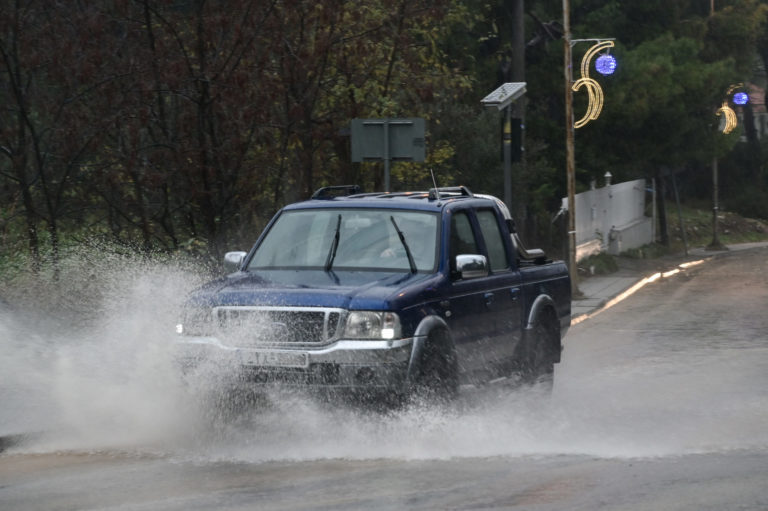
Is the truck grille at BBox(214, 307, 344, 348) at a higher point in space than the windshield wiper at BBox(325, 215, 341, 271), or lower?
lower

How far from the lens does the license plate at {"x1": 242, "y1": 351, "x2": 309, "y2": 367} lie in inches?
346

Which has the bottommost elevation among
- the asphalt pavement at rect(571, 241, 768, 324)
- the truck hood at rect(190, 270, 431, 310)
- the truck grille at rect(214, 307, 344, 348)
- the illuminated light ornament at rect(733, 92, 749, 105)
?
the asphalt pavement at rect(571, 241, 768, 324)

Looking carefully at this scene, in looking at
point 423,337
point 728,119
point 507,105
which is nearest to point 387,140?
point 507,105

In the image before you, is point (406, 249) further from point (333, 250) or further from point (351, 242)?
point (333, 250)

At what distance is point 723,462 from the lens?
8547 mm

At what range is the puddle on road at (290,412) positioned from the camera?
884 cm

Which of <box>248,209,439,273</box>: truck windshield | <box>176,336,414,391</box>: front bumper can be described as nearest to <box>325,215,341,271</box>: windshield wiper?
<box>248,209,439,273</box>: truck windshield

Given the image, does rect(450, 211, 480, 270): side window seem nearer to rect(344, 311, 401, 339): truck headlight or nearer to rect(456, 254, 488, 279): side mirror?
rect(456, 254, 488, 279): side mirror

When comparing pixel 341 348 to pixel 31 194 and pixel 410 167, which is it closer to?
pixel 31 194

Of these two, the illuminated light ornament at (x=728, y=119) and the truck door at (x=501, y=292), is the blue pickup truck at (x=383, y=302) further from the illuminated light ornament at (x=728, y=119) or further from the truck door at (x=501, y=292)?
the illuminated light ornament at (x=728, y=119)

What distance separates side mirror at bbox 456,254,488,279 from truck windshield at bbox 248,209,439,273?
7.9 inches

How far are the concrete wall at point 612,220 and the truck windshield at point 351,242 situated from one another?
21.8m

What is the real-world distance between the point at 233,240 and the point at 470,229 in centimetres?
649

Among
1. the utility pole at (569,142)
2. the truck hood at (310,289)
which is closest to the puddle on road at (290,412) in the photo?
the truck hood at (310,289)
